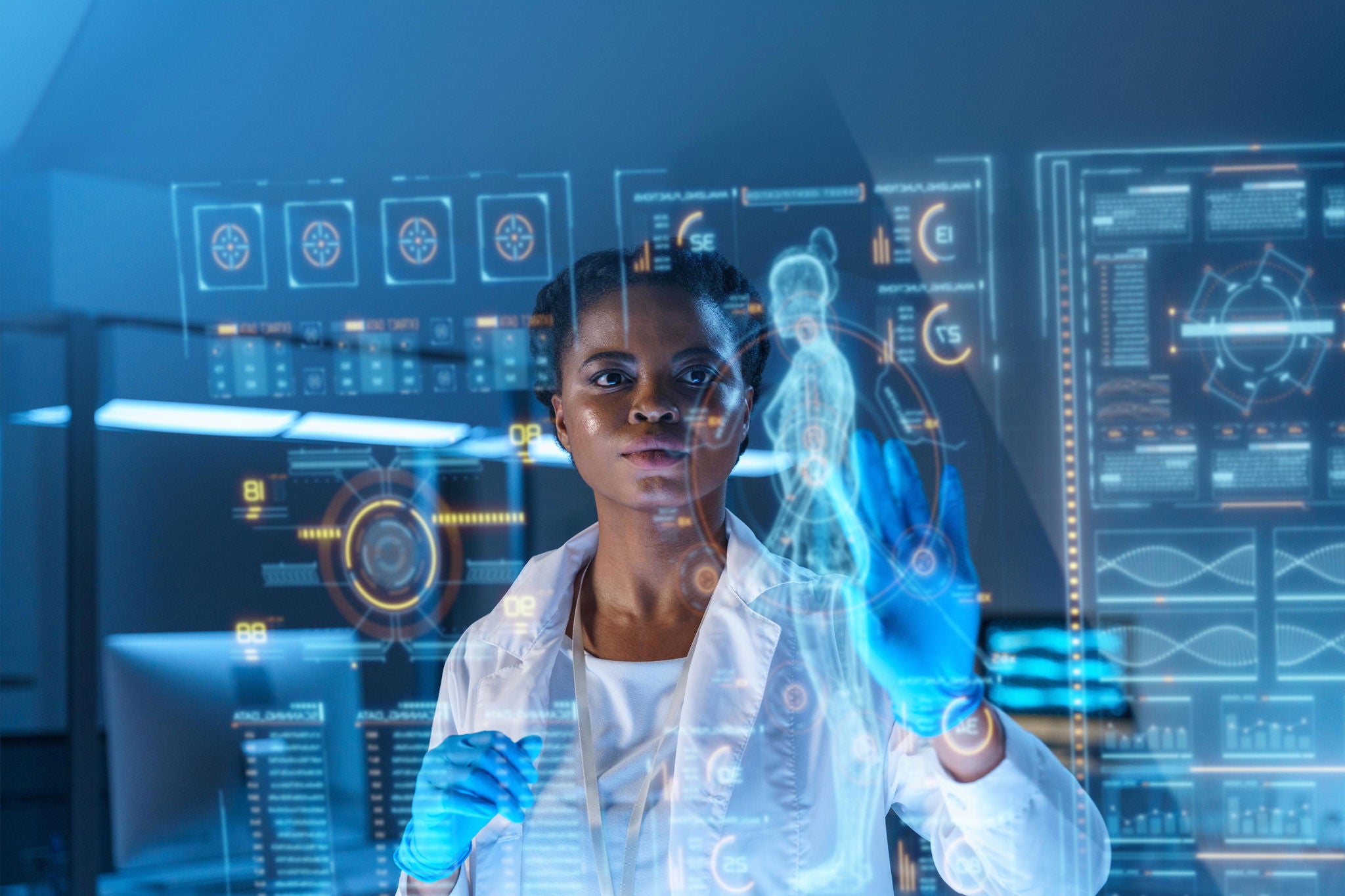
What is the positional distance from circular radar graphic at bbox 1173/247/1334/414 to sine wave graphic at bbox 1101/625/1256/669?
29cm

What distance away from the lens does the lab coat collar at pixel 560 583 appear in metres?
1.15

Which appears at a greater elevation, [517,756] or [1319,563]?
[1319,563]

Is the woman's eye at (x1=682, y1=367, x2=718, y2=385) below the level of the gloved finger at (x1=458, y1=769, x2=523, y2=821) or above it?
above

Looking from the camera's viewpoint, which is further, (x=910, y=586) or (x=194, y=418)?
(x=194, y=418)

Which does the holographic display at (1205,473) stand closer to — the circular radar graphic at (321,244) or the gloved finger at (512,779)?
the gloved finger at (512,779)

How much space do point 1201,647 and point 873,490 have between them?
0.48m

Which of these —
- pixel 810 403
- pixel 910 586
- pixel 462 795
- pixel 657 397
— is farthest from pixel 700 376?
pixel 462 795

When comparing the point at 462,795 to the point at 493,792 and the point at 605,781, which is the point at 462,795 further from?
the point at 605,781

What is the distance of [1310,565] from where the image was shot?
1.18 meters

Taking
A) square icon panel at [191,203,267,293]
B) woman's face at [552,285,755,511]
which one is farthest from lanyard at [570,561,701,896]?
square icon panel at [191,203,267,293]

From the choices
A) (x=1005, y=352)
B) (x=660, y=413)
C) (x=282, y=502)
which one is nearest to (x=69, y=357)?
(x=282, y=502)

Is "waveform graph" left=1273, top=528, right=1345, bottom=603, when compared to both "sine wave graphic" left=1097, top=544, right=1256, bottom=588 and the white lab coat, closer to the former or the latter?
"sine wave graphic" left=1097, top=544, right=1256, bottom=588

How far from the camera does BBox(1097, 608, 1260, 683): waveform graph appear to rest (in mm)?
1176

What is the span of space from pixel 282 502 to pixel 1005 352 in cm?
101
